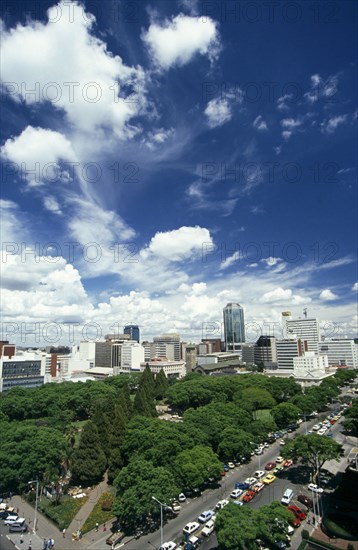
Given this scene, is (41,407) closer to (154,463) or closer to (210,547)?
(154,463)

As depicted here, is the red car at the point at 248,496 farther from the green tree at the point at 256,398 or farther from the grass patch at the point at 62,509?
the green tree at the point at 256,398

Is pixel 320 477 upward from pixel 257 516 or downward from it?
downward

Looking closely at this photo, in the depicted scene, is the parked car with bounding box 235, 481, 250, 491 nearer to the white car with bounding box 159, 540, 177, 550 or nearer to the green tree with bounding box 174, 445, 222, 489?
the green tree with bounding box 174, 445, 222, 489

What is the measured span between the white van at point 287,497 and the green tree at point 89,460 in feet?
93.8

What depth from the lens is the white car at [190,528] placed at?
128 feet

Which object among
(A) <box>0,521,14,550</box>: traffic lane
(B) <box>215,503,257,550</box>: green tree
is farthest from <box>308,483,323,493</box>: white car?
(A) <box>0,521,14,550</box>: traffic lane

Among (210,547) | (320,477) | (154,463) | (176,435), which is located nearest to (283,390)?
(320,477)

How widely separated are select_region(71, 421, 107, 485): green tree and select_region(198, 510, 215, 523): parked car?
20.6m

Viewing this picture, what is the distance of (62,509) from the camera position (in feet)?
156

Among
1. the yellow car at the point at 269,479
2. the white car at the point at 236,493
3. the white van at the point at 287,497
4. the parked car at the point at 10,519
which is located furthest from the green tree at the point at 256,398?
the parked car at the point at 10,519

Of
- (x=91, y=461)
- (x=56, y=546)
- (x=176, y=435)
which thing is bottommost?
(x=56, y=546)

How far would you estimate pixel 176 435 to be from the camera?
54.6 metres

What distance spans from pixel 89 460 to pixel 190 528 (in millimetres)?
22567

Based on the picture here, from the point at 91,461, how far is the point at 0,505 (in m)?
13.3
